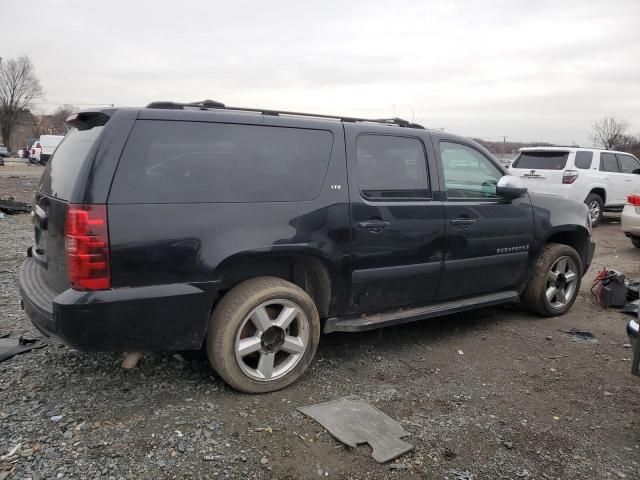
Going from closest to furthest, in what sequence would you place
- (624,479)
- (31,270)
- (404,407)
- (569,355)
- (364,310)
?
(624,479) → (404,407) → (31,270) → (364,310) → (569,355)

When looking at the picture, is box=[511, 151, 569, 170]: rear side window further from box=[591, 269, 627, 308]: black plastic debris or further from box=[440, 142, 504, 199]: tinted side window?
box=[440, 142, 504, 199]: tinted side window

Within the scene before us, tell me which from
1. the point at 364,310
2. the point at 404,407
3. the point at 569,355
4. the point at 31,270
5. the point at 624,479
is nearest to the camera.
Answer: the point at 624,479

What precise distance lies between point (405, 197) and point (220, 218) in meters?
1.56

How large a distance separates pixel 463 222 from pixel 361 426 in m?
2.00

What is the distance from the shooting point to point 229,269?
3297 mm

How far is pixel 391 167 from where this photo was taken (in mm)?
4000

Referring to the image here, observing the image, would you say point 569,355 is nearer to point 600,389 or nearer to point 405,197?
point 600,389

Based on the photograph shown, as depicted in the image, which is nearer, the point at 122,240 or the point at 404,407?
the point at 122,240

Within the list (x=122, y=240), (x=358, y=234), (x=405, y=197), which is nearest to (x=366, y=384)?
(x=358, y=234)

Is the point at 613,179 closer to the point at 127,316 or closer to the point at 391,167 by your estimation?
the point at 391,167

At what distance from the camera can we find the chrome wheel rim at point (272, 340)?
3340mm

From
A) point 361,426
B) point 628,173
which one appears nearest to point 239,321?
point 361,426

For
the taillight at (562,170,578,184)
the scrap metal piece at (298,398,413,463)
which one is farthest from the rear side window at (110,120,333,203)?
the taillight at (562,170,578,184)

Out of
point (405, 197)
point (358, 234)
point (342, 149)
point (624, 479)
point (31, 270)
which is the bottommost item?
point (624, 479)
